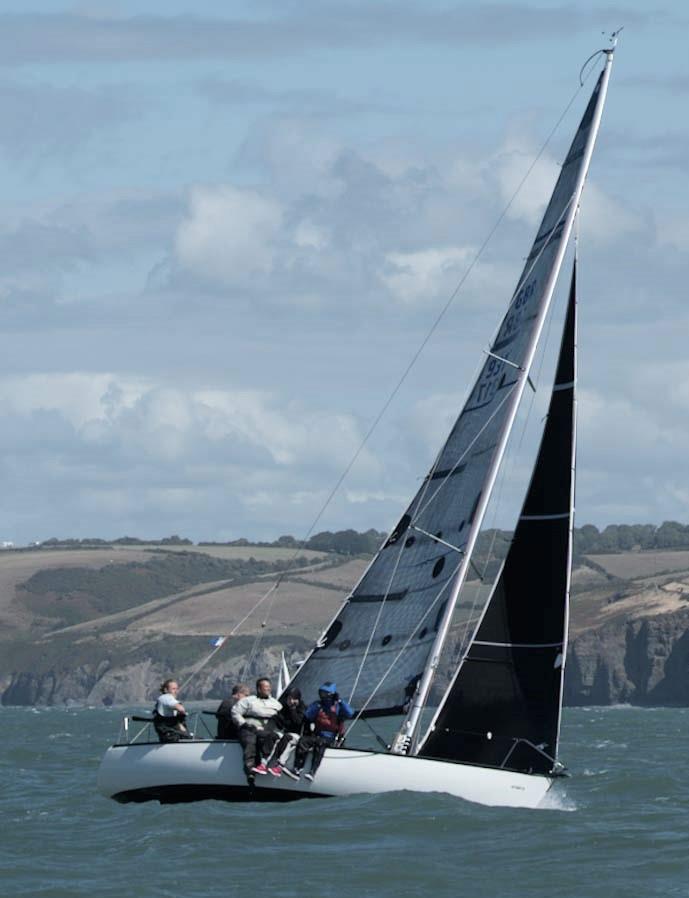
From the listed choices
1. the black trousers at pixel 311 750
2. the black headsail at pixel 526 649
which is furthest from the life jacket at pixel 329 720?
the black headsail at pixel 526 649

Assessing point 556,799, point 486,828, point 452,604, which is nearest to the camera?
point 486,828

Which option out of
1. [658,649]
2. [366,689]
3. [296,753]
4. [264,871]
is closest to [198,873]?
[264,871]

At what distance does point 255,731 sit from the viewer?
27.6 m

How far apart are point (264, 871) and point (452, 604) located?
601cm

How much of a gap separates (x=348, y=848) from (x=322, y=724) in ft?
10.4

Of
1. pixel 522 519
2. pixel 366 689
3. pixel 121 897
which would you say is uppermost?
pixel 522 519

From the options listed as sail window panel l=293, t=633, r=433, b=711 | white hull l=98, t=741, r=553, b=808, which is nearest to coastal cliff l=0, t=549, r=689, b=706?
sail window panel l=293, t=633, r=433, b=711

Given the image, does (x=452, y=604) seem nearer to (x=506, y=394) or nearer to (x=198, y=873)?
(x=506, y=394)

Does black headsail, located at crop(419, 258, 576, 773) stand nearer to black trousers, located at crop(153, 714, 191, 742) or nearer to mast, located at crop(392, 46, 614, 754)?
mast, located at crop(392, 46, 614, 754)

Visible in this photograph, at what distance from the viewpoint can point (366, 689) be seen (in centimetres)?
2961

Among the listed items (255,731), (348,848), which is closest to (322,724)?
(255,731)

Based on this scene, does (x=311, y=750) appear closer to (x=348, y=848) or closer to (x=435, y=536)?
(x=348, y=848)

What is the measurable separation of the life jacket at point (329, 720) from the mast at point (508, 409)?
3.04ft

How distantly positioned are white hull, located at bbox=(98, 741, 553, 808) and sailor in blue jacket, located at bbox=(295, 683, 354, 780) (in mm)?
137
